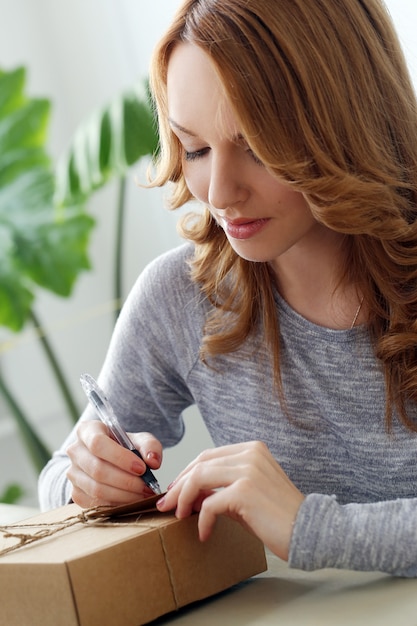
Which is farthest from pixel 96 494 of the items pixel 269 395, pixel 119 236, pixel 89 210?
pixel 89 210

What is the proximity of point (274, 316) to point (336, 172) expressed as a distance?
24 cm

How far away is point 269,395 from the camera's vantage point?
1111 millimetres

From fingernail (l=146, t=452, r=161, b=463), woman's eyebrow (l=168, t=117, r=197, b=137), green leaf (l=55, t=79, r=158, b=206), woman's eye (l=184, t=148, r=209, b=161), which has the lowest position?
fingernail (l=146, t=452, r=161, b=463)

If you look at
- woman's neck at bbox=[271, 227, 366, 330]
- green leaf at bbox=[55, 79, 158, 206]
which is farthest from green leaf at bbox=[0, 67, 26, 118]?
woman's neck at bbox=[271, 227, 366, 330]

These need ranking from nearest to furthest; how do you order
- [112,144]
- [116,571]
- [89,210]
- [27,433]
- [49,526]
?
[116,571]
[49,526]
[112,144]
[27,433]
[89,210]

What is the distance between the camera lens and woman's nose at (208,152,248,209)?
92 centimetres

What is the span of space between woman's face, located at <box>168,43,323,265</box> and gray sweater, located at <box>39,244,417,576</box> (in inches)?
6.8

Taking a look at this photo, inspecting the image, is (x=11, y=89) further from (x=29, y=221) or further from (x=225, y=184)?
(x=225, y=184)

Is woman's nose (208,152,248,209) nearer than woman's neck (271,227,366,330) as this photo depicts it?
Yes

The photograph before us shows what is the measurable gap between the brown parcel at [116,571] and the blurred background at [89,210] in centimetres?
146

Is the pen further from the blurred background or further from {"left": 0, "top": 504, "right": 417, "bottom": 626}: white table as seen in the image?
the blurred background

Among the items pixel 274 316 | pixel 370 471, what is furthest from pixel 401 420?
pixel 274 316

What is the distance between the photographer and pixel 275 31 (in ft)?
2.97

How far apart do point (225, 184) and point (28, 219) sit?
4.26ft
